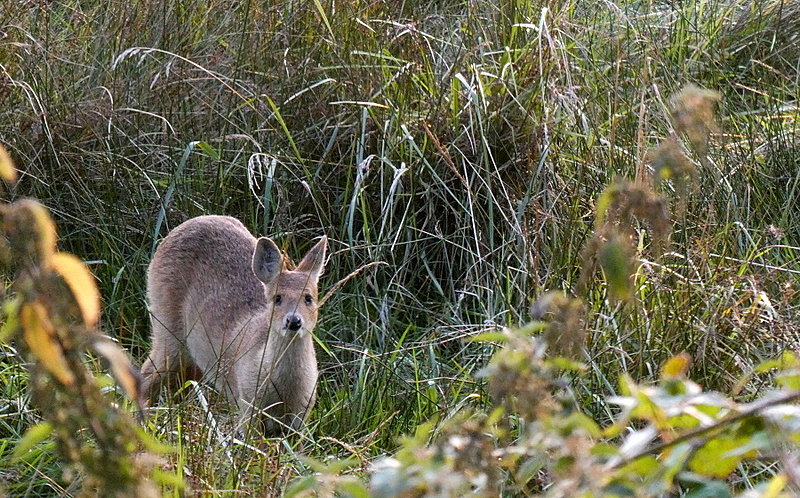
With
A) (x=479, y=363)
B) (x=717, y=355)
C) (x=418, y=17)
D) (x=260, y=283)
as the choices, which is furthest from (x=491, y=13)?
(x=717, y=355)

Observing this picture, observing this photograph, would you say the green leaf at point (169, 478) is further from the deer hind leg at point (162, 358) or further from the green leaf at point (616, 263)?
the deer hind leg at point (162, 358)

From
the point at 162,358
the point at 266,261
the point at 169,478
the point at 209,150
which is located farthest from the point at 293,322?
the point at 169,478

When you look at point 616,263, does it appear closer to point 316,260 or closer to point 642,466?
point 642,466

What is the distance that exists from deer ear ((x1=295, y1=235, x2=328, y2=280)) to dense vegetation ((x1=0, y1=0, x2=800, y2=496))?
13 centimetres

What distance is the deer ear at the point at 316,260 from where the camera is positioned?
5172mm

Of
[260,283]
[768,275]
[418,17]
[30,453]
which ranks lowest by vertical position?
[260,283]

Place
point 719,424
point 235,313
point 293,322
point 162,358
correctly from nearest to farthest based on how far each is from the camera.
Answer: point 719,424 → point 293,322 → point 162,358 → point 235,313

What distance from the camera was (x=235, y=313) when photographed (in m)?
5.96

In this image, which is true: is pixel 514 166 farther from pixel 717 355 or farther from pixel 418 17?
pixel 717 355

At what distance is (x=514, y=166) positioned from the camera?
5.60 m

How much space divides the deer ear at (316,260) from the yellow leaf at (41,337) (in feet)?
12.2

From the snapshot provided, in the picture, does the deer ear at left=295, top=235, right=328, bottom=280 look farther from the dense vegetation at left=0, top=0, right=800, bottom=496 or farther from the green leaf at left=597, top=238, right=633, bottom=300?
the green leaf at left=597, top=238, right=633, bottom=300

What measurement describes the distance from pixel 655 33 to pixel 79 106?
3.13 meters

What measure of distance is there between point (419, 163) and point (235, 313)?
1.25m
